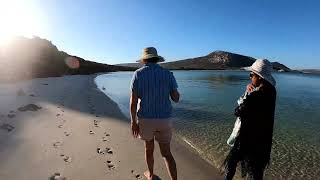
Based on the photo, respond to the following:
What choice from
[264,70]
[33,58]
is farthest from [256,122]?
[33,58]

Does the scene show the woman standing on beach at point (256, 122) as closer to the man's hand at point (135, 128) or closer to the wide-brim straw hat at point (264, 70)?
the wide-brim straw hat at point (264, 70)

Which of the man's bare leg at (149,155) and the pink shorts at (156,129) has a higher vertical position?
the pink shorts at (156,129)

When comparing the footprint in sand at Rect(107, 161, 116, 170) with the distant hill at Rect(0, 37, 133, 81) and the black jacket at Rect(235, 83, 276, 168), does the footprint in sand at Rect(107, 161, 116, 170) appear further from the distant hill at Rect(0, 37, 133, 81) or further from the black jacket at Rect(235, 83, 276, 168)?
the distant hill at Rect(0, 37, 133, 81)

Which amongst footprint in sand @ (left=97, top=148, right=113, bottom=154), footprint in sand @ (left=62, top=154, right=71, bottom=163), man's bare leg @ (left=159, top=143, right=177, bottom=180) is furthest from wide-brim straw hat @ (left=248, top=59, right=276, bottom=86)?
footprint in sand @ (left=97, top=148, right=113, bottom=154)

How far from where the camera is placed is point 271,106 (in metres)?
5.59

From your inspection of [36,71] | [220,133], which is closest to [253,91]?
[220,133]

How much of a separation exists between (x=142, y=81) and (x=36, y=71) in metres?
48.6

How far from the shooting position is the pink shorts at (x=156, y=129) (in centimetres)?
620

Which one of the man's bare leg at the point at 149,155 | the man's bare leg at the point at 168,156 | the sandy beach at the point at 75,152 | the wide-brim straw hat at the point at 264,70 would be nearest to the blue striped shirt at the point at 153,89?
the man's bare leg at the point at 168,156

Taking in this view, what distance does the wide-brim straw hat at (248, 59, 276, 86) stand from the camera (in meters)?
5.53

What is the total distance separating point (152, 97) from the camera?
20.1ft

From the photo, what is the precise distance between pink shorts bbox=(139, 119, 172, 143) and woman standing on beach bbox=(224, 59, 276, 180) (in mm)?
1239

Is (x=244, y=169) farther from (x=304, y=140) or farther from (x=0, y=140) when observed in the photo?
(x=304, y=140)

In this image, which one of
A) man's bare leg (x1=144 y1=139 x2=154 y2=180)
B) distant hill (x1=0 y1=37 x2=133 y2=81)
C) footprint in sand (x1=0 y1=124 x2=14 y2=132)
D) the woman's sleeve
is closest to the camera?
the woman's sleeve
